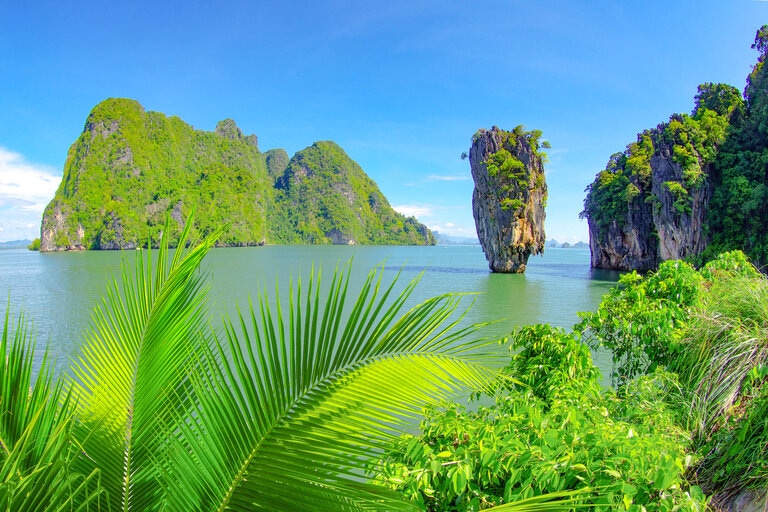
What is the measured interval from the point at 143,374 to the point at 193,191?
88.2 m

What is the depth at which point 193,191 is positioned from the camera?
82562 millimetres

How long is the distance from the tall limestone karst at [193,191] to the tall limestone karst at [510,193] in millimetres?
35610

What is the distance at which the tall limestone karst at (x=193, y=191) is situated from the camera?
275 ft

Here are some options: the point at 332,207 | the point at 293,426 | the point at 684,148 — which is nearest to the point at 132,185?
the point at 332,207

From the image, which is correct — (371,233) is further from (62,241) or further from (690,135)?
(690,135)

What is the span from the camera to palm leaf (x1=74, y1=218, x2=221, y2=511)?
1646 millimetres

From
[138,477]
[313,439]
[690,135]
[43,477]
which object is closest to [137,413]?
[138,477]

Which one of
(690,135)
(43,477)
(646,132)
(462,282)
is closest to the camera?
(43,477)

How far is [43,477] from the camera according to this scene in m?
1.17

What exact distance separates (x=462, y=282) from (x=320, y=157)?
128 m

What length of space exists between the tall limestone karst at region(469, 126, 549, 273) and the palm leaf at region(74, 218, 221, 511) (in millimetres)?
29820

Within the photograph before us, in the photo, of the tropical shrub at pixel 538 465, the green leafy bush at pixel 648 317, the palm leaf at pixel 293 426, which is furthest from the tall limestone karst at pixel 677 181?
the palm leaf at pixel 293 426

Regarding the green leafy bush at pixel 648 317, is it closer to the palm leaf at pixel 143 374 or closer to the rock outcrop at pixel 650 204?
the palm leaf at pixel 143 374

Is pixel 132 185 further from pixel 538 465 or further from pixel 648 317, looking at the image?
pixel 538 465
